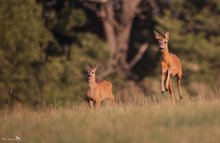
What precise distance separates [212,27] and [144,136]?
64.4 ft

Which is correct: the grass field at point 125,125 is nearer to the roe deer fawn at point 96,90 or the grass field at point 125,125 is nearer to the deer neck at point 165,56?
the deer neck at point 165,56

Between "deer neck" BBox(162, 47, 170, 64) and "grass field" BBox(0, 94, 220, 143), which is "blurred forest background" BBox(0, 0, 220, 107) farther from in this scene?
"grass field" BBox(0, 94, 220, 143)

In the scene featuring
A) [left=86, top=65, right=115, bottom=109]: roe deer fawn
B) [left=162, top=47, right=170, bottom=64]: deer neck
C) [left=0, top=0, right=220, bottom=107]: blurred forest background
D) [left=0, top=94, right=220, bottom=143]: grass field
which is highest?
[left=0, top=0, right=220, bottom=107]: blurred forest background

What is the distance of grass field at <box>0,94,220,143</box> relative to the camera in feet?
30.2

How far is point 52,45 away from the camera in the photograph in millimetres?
29609

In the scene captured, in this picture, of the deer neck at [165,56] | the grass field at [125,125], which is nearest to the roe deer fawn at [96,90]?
the deer neck at [165,56]

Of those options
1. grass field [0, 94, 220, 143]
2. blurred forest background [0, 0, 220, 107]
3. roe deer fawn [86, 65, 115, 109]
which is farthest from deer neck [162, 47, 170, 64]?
blurred forest background [0, 0, 220, 107]

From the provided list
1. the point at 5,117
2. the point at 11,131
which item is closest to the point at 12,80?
the point at 5,117

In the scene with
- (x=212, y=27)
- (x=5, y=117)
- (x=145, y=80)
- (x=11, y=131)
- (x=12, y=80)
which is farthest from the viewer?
(x=145, y=80)

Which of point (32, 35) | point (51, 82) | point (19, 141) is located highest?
point (32, 35)

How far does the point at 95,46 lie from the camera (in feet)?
93.0

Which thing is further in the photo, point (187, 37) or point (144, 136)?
point (187, 37)

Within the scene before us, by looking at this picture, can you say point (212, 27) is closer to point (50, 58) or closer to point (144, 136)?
point (50, 58)

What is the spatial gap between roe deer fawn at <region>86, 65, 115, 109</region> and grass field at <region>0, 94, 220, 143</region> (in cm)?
268
